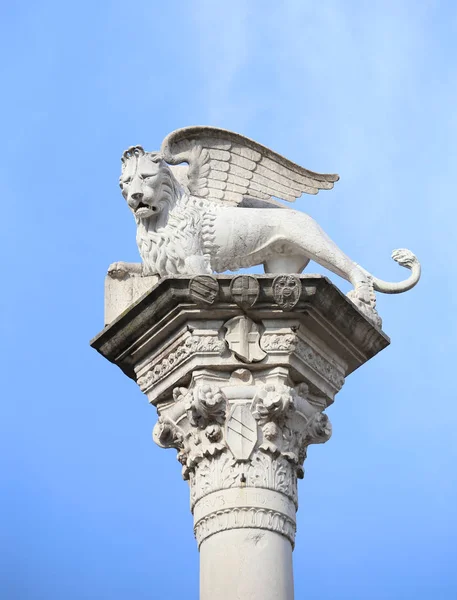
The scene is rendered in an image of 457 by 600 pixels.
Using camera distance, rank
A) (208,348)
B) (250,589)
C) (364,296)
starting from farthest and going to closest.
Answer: (364,296) → (208,348) → (250,589)

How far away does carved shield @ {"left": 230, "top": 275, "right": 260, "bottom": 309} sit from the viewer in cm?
1227

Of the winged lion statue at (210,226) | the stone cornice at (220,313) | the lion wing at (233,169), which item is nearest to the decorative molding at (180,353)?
the stone cornice at (220,313)

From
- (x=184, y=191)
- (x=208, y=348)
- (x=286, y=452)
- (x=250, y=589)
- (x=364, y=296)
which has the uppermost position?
(x=184, y=191)

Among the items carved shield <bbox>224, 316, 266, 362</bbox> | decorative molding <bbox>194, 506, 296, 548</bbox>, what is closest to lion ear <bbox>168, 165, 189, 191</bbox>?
carved shield <bbox>224, 316, 266, 362</bbox>

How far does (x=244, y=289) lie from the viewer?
12273 mm

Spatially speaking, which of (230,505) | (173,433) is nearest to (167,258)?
(173,433)

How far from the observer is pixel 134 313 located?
12578 mm

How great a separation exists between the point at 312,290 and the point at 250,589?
2462mm

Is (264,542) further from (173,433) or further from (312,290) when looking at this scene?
(312,290)

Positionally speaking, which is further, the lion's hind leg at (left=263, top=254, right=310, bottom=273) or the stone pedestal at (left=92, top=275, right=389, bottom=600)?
the lion's hind leg at (left=263, top=254, right=310, bottom=273)

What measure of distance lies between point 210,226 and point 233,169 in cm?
105

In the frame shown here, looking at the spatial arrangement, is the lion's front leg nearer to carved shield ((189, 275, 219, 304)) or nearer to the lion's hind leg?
the lion's hind leg

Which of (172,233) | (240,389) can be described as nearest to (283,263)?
(172,233)

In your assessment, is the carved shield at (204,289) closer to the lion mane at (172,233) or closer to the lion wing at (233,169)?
the lion mane at (172,233)
